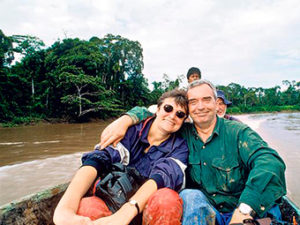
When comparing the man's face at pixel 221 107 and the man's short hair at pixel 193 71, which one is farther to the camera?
the man's short hair at pixel 193 71

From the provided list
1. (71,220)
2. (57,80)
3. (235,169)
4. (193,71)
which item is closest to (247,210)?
(235,169)

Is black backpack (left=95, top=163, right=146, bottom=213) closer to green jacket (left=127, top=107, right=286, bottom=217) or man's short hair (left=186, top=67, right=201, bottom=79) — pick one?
→ green jacket (left=127, top=107, right=286, bottom=217)

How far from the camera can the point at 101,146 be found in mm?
1742

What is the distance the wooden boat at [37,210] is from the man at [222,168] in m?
0.36

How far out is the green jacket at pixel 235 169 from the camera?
133 centimetres

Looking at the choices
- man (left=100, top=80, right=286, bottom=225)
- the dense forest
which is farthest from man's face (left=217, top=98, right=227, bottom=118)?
the dense forest

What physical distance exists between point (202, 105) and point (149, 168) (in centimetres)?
73

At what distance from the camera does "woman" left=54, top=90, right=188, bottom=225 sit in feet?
4.20

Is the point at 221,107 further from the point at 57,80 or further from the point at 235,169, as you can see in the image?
the point at 57,80

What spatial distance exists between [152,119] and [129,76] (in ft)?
92.1

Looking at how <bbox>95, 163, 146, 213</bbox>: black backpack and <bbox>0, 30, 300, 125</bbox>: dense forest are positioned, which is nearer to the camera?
<bbox>95, 163, 146, 213</bbox>: black backpack

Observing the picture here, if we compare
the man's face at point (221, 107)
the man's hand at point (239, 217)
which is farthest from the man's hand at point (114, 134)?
the man's face at point (221, 107)

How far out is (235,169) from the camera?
5.29 feet

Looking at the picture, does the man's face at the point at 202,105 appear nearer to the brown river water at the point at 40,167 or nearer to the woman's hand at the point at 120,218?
the woman's hand at the point at 120,218
